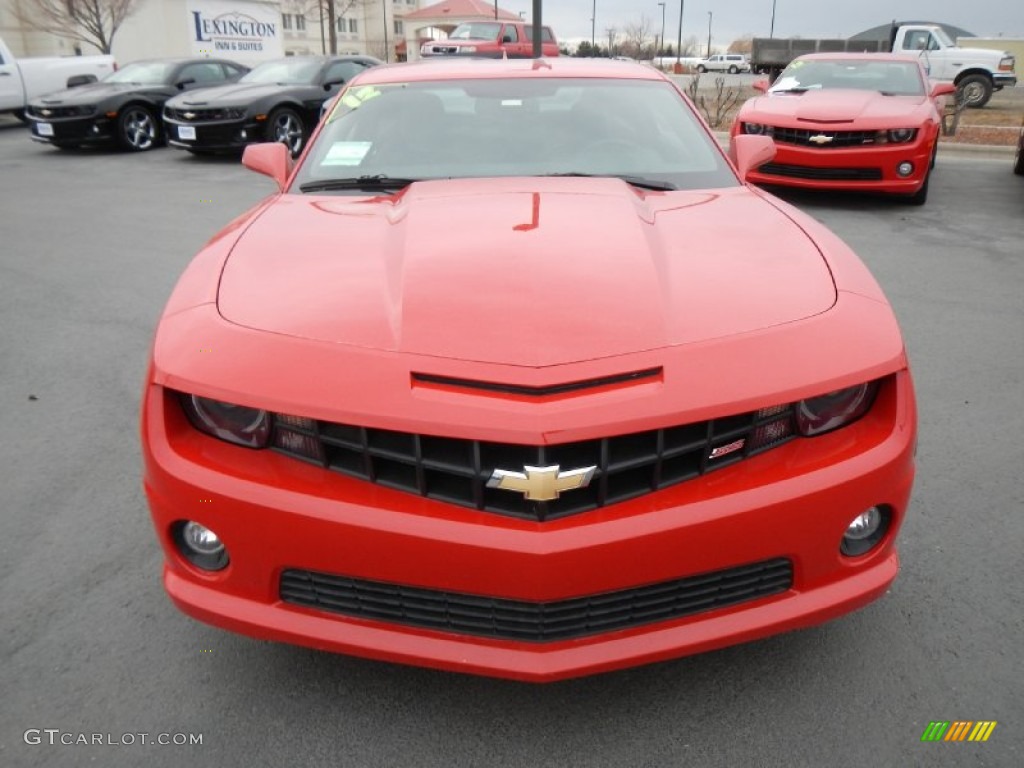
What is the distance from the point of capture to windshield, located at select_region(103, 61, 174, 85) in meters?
13.9

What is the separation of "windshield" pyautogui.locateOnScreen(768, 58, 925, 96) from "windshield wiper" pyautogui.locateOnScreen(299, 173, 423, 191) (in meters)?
7.74

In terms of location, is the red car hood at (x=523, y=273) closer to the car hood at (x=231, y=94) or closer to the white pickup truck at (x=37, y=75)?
the car hood at (x=231, y=94)

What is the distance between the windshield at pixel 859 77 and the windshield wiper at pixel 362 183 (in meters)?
7.74

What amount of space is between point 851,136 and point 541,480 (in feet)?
24.7

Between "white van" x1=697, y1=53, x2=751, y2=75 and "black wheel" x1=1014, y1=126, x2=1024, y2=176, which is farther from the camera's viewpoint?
"white van" x1=697, y1=53, x2=751, y2=75

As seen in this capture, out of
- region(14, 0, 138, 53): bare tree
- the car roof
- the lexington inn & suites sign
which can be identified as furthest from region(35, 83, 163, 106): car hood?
region(14, 0, 138, 53): bare tree

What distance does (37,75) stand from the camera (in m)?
16.6

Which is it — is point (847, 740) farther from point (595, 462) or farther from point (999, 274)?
point (999, 274)

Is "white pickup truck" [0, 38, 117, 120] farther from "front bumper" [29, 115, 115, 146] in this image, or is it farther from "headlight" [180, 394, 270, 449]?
"headlight" [180, 394, 270, 449]

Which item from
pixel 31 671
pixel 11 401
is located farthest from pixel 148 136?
pixel 31 671

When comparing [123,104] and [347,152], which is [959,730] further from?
[123,104]

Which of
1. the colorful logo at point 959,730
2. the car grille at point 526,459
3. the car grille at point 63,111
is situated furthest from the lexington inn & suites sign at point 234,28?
the colorful logo at point 959,730

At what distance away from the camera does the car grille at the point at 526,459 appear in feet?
5.57

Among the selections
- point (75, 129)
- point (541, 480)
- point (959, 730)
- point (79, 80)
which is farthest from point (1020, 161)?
point (79, 80)
